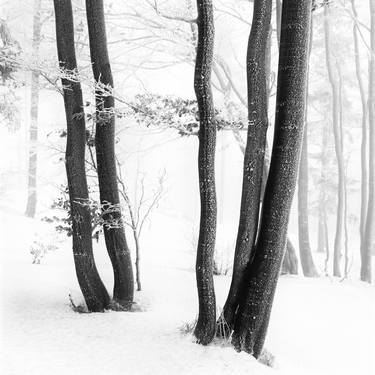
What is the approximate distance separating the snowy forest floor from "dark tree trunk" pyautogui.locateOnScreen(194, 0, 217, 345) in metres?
0.27

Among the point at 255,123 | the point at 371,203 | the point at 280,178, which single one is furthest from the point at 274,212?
the point at 371,203

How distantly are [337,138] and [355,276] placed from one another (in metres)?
6.82

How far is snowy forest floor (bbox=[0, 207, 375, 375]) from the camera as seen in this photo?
12.2ft

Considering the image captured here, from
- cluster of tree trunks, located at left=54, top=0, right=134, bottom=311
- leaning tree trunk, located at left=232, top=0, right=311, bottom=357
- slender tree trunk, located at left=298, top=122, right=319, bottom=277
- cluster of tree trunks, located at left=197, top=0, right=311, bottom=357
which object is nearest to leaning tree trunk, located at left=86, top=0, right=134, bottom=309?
cluster of tree trunks, located at left=54, top=0, right=134, bottom=311

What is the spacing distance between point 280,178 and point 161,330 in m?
2.09

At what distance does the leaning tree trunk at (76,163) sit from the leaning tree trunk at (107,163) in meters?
0.23

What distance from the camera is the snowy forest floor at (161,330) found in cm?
373

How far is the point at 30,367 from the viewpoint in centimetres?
348

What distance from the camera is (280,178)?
13.7 feet

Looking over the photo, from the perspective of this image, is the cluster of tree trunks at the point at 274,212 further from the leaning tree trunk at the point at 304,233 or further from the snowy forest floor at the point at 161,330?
the leaning tree trunk at the point at 304,233

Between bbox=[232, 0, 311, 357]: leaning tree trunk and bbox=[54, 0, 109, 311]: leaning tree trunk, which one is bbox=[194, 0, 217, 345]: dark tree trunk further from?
bbox=[54, 0, 109, 311]: leaning tree trunk

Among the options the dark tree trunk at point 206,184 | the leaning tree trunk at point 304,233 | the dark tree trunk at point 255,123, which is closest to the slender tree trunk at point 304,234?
the leaning tree trunk at point 304,233

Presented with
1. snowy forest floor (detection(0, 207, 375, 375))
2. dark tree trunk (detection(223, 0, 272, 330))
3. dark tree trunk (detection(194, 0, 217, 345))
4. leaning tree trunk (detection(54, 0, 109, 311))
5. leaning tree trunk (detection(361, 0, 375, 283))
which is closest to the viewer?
snowy forest floor (detection(0, 207, 375, 375))

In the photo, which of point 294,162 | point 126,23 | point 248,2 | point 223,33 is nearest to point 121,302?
point 294,162
